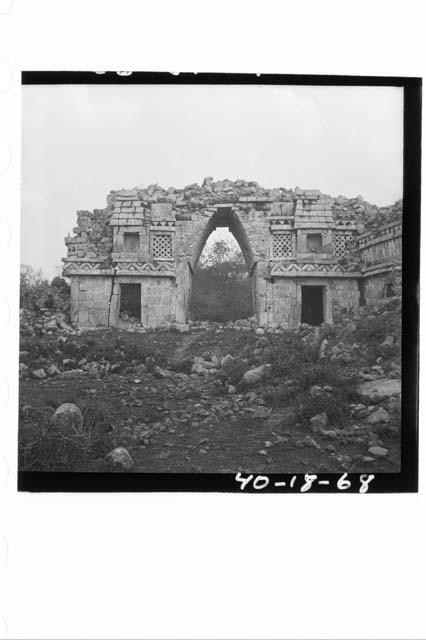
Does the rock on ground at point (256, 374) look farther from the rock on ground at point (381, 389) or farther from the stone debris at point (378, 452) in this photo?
the stone debris at point (378, 452)

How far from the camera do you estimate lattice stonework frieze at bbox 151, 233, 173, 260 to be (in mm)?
2913

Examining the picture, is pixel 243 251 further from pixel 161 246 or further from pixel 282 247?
pixel 161 246

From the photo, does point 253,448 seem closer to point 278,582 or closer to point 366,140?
point 278,582

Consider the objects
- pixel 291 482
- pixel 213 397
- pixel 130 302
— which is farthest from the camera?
pixel 130 302

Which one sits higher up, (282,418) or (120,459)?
(282,418)

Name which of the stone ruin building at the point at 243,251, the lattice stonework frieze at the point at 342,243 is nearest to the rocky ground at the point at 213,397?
the stone ruin building at the point at 243,251

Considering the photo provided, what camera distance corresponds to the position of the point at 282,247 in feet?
9.47

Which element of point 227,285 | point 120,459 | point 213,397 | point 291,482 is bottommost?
point 291,482

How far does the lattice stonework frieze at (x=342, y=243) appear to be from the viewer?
112 inches

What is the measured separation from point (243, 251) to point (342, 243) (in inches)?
20.8

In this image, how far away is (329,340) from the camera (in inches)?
111

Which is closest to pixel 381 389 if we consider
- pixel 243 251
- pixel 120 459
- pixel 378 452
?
pixel 378 452

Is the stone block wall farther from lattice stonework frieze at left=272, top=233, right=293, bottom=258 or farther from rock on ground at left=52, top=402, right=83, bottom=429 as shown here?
lattice stonework frieze at left=272, top=233, right=293, bottom=258

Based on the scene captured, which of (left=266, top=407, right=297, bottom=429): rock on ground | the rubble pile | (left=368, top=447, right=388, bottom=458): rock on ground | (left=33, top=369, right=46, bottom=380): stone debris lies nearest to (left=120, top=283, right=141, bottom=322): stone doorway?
the rubble pile
